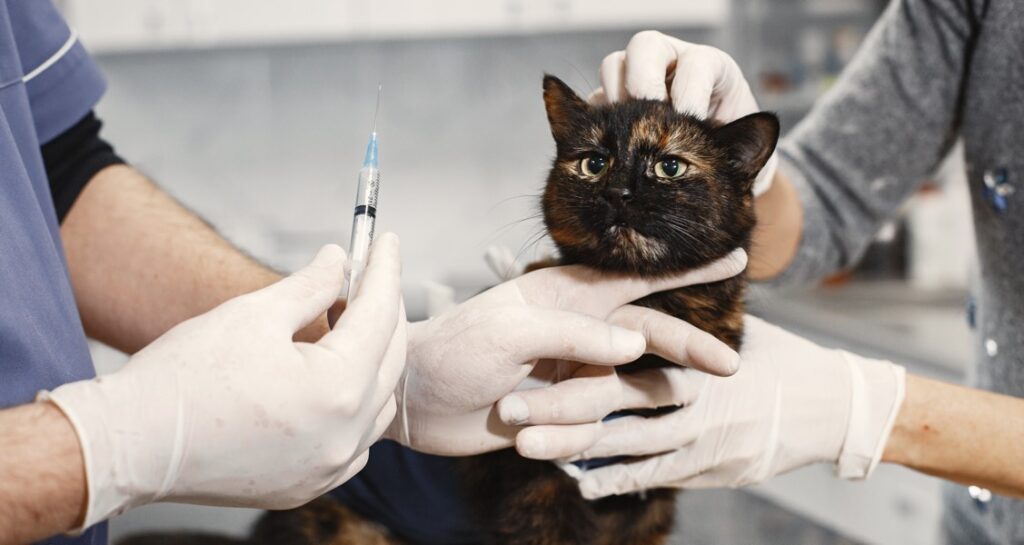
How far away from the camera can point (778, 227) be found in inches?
55.6

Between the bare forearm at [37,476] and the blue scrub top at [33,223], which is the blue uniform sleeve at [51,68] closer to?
the blue scrub top at [33,223]

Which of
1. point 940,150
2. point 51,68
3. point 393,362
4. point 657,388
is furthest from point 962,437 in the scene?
point 51,68

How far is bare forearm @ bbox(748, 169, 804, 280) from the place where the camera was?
138 cm

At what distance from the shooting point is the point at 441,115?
349 centimetres

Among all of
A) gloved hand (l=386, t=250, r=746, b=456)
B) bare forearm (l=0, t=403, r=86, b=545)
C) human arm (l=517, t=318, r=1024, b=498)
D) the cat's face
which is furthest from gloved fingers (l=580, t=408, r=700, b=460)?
bare forearm (l=0, t=403, r=86, b=545)

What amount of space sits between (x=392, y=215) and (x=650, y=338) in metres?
2.72

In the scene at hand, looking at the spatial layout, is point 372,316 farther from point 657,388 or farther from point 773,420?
point 773,420

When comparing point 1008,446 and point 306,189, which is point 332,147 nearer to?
point 306,189

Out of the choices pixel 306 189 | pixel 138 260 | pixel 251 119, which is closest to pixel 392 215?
pixel 306 189

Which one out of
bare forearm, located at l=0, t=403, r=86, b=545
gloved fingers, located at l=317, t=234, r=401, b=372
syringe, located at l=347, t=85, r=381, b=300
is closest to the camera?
bare forearm, located at l=0, t=403, r=86, b=545

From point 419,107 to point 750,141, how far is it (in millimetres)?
2687

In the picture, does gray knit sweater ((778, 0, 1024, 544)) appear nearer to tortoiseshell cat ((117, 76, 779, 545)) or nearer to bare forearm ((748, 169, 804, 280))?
bare forearm ((748, 169, 804, 280))

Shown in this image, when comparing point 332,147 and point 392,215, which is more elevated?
point 332,147

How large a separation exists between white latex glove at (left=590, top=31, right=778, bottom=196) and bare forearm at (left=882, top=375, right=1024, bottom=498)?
1.62 ft
